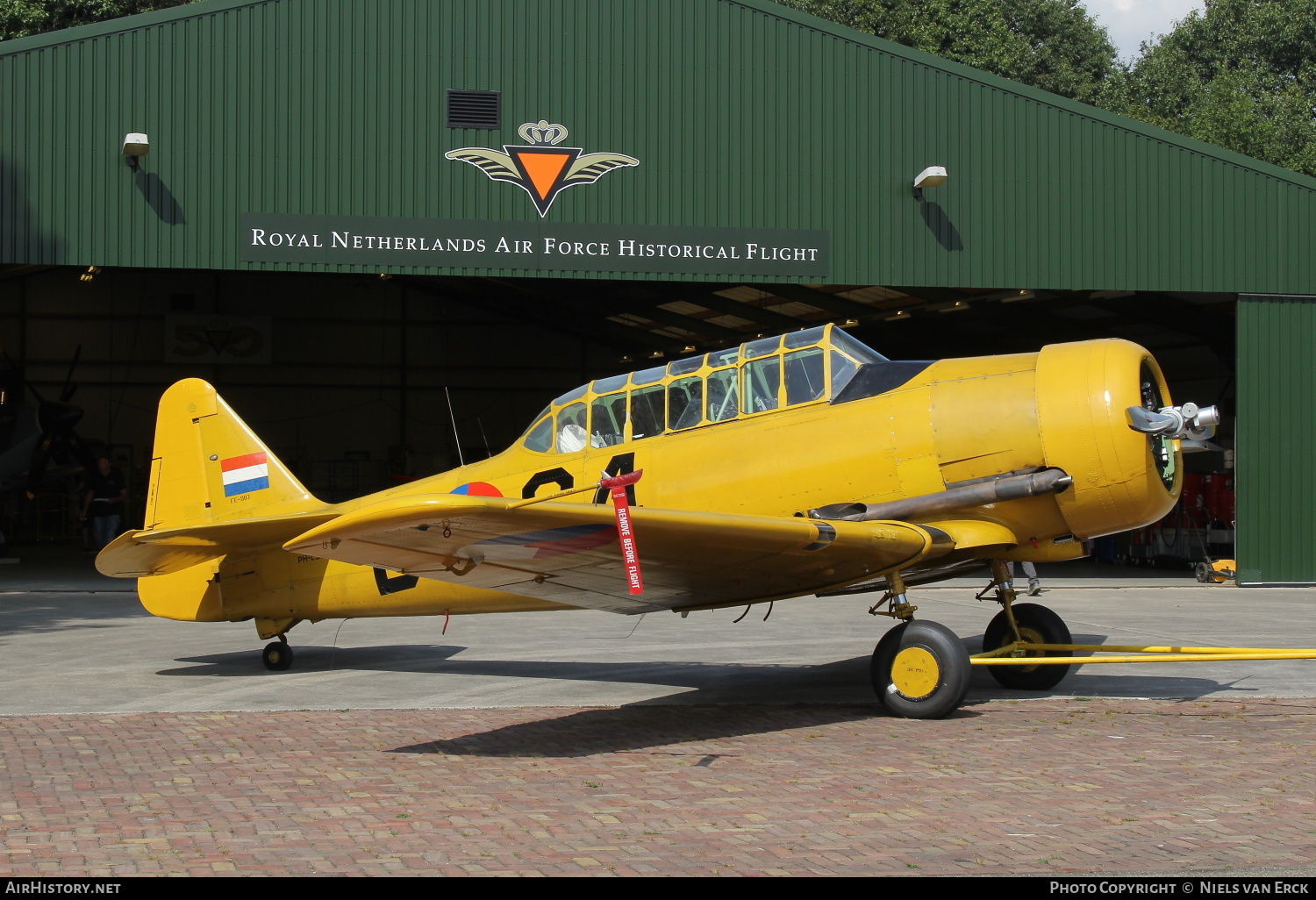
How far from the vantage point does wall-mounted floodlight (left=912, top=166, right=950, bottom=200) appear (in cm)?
1823

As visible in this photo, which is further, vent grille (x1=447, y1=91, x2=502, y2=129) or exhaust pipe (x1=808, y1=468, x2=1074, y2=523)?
vent grille (x1=447, y1=91, x2=502, y2=129)

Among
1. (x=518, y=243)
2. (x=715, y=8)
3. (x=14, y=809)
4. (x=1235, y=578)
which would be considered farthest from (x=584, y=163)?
(x=14, y=809)

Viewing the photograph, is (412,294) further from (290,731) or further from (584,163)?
(290,731)

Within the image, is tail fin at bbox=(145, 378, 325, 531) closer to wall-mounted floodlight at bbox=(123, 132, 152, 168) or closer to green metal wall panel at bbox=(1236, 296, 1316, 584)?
wall-mounted floodlight at bbox=(123, 132, 152, 168)

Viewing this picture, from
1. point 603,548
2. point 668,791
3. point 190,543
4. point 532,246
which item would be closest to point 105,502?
point 532,246

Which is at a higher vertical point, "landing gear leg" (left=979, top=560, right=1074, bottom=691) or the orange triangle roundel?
the orange triangle roundel

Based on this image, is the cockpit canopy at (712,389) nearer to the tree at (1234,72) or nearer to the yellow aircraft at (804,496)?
the yellow aircraft at (804,496)

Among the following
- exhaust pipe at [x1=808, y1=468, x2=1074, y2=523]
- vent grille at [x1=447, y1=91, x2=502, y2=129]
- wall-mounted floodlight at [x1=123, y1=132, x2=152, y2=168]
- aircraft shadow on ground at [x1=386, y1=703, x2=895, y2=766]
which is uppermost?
vent grille at [x1=447, y1=91, x2=502, y2=129]

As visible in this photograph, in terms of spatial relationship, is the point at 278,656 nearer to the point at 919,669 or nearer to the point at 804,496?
the point at 804,496

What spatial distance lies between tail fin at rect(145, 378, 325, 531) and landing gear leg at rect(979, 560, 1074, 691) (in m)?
6.10

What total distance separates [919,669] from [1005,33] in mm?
41996

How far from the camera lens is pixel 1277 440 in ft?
63.5

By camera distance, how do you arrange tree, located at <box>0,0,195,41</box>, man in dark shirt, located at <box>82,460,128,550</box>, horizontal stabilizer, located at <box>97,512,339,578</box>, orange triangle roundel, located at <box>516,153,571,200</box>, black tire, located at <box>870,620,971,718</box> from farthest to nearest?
tree, located at <box>0,0,195,41</box>
man in dark shirt, located at <box>82,460,128,550</box>
orange triangle roundel, located at <box>516,153,571,200</box>
horizontal stabilizer, located at <box>97,512,339,578</box>
black tire, located at <box>870,620,971,718</box>

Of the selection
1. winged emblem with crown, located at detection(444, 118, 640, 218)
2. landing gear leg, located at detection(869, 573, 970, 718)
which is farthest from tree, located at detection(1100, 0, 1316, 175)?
landing gear leg, located at detection(869, 573, 970, 718)
